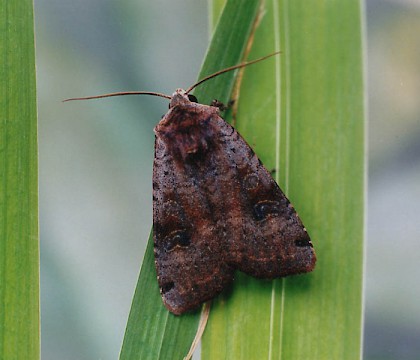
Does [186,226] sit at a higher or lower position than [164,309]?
higher

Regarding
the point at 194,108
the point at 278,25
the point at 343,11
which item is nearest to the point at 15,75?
the point at 194,108

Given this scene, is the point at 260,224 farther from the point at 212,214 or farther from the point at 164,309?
the point at 164,309

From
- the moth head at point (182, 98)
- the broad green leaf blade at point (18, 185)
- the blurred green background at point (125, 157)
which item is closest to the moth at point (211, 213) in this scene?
the moth head at point (182, 98)

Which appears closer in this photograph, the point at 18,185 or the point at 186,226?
the point at 18,185

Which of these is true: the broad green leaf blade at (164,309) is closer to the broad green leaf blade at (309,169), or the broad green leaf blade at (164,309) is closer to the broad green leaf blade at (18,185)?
the broad green leaf blade at (309,169)

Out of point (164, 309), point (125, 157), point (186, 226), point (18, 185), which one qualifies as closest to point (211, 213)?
point (186, 226)

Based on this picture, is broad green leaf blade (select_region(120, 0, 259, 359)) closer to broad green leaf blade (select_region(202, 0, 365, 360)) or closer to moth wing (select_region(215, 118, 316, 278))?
broad green leaf blade (select_region(202, 0, 365, 360))
